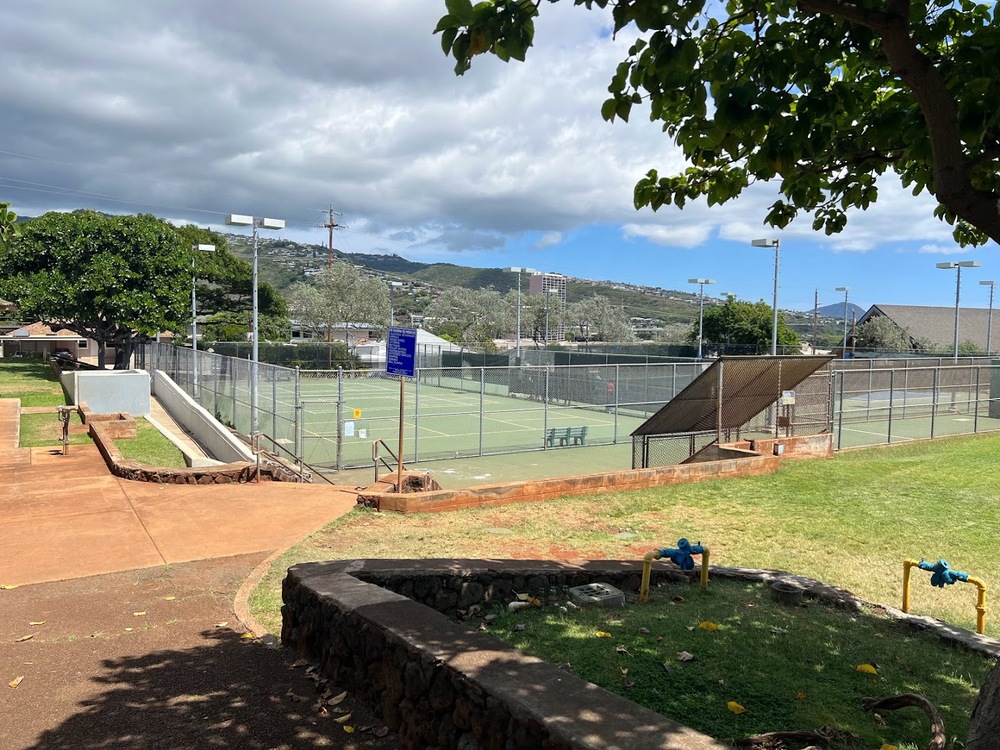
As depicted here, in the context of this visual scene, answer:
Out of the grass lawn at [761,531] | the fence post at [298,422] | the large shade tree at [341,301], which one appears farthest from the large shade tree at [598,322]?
the grass lawn at [761,531]

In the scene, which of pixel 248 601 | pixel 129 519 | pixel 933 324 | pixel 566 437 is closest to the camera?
pixel 248 601

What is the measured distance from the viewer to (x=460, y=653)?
404 centimetres

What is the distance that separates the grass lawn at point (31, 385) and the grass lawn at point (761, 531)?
21.8 metres

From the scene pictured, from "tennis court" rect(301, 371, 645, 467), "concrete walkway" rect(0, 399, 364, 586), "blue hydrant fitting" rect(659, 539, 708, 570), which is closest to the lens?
A: "blue hydrant fitting" rect(659, 539, 708, 570)

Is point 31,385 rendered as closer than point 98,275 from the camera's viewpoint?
Yes

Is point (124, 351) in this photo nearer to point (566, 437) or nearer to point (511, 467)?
point (566, 437)

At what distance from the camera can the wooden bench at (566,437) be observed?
25.6m

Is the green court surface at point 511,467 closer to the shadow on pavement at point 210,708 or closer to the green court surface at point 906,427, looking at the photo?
the green court surface at point 906,427

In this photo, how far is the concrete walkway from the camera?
8741 millimetres

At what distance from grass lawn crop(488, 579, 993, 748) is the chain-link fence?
10763 millimetres

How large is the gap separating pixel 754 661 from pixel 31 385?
34403 millimetres

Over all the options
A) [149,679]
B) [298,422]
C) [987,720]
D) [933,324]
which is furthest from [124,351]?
[933,324]

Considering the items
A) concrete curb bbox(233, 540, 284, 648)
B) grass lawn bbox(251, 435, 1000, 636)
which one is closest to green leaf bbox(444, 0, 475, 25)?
concrete curb bbox(233, 540, 284, 648)

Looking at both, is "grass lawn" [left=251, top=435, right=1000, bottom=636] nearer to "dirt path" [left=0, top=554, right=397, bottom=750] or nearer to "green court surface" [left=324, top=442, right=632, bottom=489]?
"dirt path" [left=0, top=554, right=397, bottom=750]
